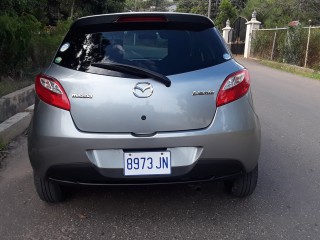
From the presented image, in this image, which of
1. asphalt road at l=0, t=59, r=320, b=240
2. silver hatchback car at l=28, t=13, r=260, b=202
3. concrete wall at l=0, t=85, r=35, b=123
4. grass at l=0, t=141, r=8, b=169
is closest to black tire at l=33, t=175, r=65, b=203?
asphalt road at l=0, t=59, r=320, b=240

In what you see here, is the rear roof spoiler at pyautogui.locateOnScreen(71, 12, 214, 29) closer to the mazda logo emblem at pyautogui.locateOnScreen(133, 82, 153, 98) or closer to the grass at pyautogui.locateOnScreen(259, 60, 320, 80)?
the mazda logo emblem at pyautogui.locateOnScreen(133, 82, 153, 98)

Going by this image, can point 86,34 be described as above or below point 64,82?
above

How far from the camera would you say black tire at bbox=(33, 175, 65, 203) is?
3260mm

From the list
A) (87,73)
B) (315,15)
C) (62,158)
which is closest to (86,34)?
(87,73)

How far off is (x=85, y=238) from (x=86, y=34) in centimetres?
157

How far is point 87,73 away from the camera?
2.89 meters

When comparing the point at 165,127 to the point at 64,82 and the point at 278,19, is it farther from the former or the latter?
the point at 278,19

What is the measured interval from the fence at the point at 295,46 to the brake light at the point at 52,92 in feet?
48.3

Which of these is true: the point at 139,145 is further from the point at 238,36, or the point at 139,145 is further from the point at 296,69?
the point at 238,36

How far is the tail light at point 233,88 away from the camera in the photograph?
2.89 meters

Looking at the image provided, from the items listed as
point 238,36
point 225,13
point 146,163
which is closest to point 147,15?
point 146,163

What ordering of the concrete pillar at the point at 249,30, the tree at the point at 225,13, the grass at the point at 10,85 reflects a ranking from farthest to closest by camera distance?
the tree at the point at 225,13 < the concrete pillar at the point at 249,30 < the grass at the point at 10,85

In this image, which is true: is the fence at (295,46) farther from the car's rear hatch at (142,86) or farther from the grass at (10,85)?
the car's rear hatch at (142,86)

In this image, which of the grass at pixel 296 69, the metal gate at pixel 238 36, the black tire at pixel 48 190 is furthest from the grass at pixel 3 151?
the metal gate at pixel 238 36
